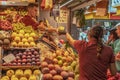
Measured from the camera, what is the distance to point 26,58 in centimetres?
607

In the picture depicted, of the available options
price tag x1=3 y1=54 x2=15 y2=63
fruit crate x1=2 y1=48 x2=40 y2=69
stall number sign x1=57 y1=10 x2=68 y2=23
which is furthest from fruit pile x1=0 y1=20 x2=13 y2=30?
stall number sign x1=57 y1=10 x2=68 y2=23

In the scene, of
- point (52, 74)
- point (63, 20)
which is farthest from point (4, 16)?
point (63, 20)

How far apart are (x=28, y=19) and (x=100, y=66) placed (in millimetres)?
2726

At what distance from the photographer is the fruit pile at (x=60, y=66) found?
5.14m

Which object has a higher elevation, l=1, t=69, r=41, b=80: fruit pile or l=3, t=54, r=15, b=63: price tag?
l=3, t=54, r=15, b=63: price tag

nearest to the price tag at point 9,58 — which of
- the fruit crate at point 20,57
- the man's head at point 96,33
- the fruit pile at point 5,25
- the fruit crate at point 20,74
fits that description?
the fruit crate at point 20,57

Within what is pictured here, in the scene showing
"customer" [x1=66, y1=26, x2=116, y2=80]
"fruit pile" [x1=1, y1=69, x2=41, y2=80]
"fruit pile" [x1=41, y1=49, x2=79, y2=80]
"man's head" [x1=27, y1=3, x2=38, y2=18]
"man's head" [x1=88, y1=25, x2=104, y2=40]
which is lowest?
"fruit pile" [x1=1, y1=69, x2=41, y2=80]

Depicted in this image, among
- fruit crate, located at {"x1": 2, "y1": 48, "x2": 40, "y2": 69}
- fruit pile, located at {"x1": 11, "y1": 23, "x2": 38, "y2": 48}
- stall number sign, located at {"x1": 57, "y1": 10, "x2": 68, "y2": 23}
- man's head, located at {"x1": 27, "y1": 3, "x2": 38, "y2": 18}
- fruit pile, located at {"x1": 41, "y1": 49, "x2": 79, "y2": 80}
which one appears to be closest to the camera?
fruit pile, located at {"x1": 41, "y1": 49, "x2": 79, "y2": 80}

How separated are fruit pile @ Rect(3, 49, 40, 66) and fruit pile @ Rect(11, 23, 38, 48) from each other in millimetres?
139

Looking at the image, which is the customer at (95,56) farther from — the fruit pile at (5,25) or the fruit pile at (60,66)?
the fruit pile at (5,25)

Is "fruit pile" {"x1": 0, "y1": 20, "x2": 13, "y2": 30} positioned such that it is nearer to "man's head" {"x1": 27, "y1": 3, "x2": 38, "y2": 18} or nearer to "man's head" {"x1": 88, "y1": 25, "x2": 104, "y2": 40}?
"man's head" {"x1": 27, "y1": 3, "x2": 38, "y2": 18}

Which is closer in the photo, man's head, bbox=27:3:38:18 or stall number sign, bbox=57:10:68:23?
man's head, bbox=27:3:38:18

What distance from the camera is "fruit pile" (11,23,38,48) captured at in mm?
6250

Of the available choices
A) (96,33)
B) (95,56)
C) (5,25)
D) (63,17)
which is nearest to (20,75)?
(5,25)
